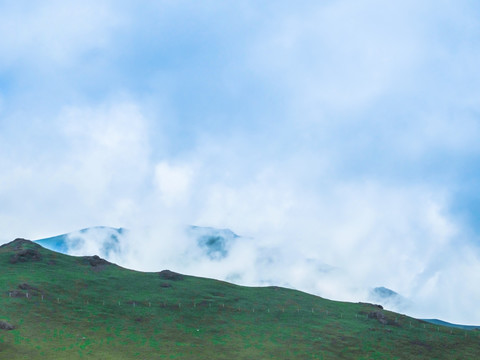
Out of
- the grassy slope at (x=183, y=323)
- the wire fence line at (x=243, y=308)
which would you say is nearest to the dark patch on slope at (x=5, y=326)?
the grassy slope at (x=183, y=323)

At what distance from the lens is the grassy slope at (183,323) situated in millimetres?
91062

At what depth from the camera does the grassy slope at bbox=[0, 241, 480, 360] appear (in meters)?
91.1

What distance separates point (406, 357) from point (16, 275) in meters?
105

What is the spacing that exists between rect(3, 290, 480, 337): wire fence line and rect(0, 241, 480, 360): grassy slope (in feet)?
0.92

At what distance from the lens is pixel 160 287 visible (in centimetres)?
14275

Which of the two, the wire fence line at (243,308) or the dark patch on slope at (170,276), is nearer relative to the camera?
the wire fence line at (243,308)

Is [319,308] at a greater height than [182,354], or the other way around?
[319,308]

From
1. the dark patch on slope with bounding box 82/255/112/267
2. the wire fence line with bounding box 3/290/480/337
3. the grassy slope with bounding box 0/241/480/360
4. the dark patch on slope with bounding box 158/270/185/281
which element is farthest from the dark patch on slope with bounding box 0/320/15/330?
the dark patch on slope with bounding box 82/255/112/267

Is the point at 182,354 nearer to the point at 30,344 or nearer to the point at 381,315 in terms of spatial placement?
the point at 30,344

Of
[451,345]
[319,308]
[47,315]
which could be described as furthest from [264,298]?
[47,315]

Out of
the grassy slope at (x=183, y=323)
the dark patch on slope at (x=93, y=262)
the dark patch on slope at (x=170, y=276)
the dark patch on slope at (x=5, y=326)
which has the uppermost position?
the dark patch on slope at (x=93, y=262)

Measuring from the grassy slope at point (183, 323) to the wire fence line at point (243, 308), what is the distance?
0.92 ft

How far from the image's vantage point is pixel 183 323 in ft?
366

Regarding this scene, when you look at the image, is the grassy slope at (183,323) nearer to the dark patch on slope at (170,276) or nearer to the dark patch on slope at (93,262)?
the dark patch on slope at (170,276)
